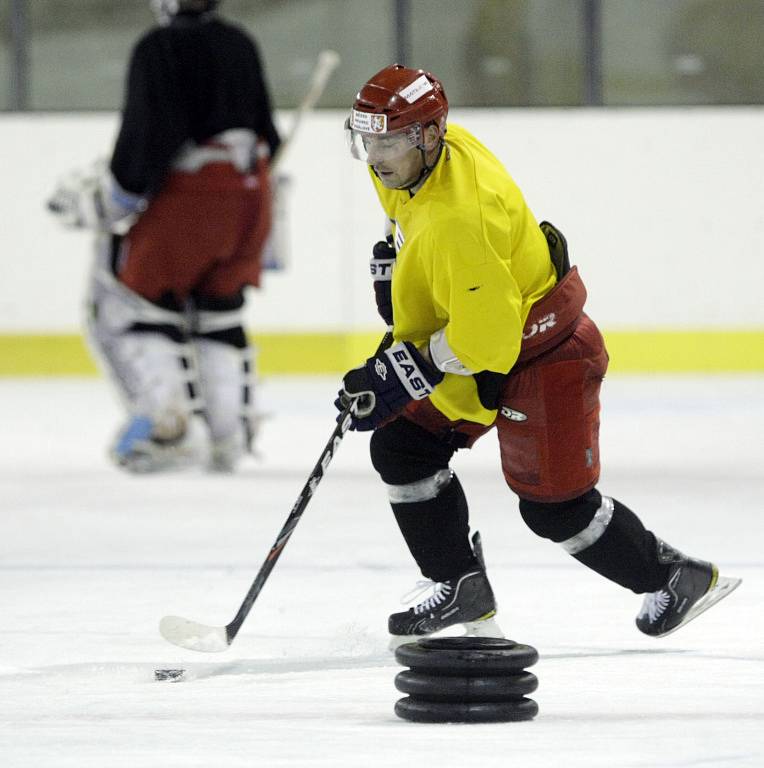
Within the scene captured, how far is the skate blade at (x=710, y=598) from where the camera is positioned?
3205 millimetres

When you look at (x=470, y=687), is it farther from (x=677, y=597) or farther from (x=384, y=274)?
(x=384, y=274)

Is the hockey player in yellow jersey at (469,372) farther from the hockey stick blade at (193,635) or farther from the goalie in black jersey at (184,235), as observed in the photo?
the goalie in black jersey at (184,235)

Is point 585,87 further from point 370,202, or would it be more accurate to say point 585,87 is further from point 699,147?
point 370,202

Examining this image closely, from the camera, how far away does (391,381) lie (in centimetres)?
300

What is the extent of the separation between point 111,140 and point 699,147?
266 cm

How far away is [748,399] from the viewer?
7.77m

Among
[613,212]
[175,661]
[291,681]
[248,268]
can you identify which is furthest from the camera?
[613,212]

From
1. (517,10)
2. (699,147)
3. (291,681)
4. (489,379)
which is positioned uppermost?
(489,379)

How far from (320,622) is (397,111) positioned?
1020mm

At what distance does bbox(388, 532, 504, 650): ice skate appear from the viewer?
126 inches

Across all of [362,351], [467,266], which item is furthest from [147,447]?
[467,266]

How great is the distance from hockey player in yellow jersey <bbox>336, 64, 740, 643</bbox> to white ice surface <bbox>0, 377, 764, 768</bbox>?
144mm

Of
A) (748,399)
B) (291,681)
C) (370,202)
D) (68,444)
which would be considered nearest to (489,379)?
(291,681)

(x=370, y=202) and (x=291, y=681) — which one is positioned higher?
(x=291, y=681)
